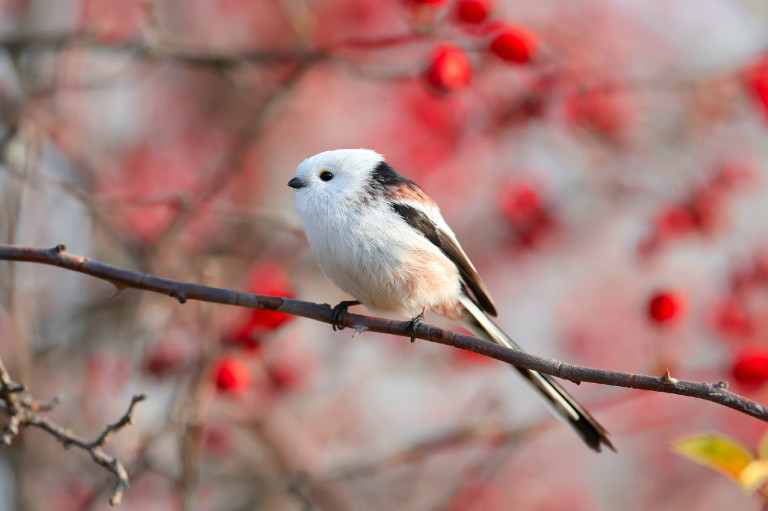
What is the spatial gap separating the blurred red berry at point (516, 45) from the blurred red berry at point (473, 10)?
11 centimetres

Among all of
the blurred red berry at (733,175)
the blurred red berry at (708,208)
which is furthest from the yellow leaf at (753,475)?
the blurred red berry at (733,175)

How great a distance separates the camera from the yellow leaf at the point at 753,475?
73.8 inches

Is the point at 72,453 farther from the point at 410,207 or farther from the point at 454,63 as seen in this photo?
the point at 454,63

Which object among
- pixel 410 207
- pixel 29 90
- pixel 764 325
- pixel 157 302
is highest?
pixel 29 90

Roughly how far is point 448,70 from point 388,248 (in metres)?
0.96

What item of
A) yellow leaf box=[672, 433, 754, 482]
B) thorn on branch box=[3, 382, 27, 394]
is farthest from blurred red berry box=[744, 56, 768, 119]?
thorn on branch box=[3, 382, 27, 394]

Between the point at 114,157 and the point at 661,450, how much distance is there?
464 cm

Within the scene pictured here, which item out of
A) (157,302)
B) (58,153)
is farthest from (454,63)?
(58,153)

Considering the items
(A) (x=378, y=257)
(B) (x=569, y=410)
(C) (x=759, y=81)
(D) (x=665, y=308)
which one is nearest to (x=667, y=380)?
(B) (x=569, y=410)

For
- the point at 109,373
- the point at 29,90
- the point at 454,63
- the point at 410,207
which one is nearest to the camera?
the point at 410,207

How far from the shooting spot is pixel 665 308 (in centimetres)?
279

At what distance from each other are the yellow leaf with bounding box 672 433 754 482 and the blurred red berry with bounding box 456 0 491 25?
1883 mm

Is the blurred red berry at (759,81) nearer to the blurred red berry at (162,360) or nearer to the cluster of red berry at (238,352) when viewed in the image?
the cluster of red berry at (238,352)

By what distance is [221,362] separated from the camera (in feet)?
10.3
